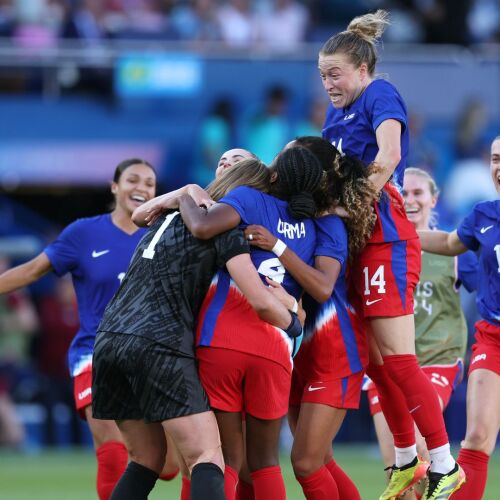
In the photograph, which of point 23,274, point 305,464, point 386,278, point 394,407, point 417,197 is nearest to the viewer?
point 305,464

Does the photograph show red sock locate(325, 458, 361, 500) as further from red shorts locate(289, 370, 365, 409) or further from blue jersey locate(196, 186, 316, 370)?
blue jersey locate(196, 186, 316, 370)

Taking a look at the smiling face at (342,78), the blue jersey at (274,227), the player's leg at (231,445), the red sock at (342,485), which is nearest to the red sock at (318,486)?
the red sock at (342,485)

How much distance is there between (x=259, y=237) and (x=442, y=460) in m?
1.74

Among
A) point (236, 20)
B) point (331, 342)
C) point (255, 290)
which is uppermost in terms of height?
point (236, 20)

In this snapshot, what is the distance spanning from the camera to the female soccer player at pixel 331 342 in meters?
6.31

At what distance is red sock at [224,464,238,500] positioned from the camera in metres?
5.84

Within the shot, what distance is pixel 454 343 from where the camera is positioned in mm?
7930

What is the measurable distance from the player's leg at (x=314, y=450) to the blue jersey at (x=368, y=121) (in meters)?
1.41

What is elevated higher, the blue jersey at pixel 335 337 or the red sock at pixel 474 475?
the blue jersey at pixel 335 337

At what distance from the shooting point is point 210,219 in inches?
228

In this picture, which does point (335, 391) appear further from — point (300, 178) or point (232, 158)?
point (232, 158)

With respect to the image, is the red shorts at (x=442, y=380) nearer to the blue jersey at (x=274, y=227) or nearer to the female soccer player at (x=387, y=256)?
the female soccer player at (x=387, y=256)

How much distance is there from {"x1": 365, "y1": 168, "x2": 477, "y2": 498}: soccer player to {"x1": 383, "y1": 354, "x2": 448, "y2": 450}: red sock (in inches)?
46.1

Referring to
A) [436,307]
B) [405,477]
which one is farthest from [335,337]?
[436,307]
